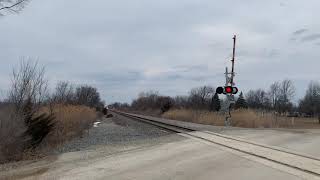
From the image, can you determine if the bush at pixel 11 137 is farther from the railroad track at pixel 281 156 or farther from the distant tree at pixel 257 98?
the distant tree at pixel 257 98

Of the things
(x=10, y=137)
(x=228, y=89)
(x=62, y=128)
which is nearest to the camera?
(x=10, y=137)

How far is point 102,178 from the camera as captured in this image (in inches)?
404

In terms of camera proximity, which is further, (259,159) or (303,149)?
(303,149)

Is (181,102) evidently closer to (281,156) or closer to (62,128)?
(62,128)

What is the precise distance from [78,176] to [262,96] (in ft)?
483

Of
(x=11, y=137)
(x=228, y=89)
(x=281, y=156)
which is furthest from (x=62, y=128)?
(x=281, y=156)

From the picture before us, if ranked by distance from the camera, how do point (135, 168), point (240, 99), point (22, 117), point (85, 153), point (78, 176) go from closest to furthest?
1. point (78, 176)
2. point (135, 168)
3. point (85, 153)
4. point (22, 117)
5. point (240, 99)

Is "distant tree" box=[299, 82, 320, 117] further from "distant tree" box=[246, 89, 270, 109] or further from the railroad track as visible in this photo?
the railroad track

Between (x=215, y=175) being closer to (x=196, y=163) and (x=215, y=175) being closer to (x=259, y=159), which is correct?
(x=196, y=163)

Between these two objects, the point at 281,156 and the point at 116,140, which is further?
the point at 116,140

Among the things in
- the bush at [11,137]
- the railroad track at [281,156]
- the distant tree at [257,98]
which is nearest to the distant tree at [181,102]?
the distant tree at [257,98]

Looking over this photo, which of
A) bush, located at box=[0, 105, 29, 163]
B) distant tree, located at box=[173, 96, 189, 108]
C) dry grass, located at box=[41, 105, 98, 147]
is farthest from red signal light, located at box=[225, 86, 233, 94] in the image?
distant tree, located at box=[173, 96, 189, 108]

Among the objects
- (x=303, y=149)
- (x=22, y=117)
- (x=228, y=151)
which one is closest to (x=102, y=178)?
(x=228, y=151)

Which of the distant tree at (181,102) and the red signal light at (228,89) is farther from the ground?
the distant tree at (181,102)
